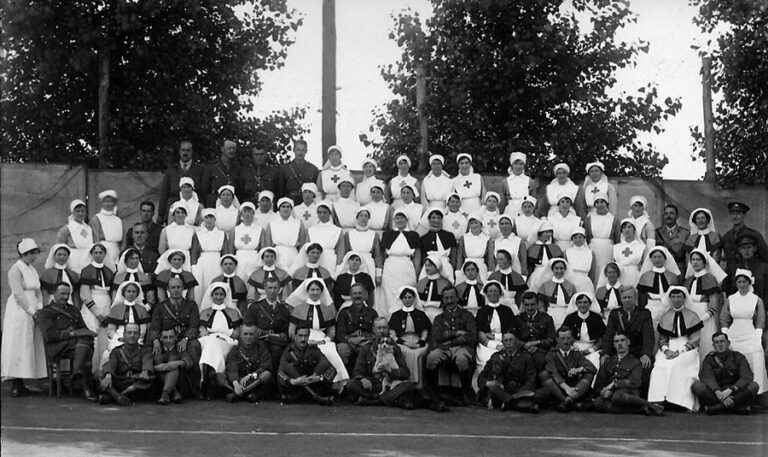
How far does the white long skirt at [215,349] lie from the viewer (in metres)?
11.8

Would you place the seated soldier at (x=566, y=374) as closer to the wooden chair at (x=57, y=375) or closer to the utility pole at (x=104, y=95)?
the wooden chair at (x=57, y=375)

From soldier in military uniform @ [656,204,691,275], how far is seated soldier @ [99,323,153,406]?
572 cm

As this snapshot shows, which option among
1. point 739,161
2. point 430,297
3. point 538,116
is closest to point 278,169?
point 430,297

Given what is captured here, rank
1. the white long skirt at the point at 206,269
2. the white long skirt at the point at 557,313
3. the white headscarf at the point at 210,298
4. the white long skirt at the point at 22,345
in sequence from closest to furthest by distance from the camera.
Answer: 1. the white long skirt at the point at 22,345
2. the white headscarf at the point at 210,298
3. the white long skirt at the point at 557,313
4. the white long skirt at the point at 206,269

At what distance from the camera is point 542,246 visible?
13.1 metres

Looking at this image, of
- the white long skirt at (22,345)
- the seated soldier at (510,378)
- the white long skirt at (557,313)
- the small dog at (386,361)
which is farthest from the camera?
the white long skirt at (557,313)

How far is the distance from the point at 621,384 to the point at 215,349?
3958mm

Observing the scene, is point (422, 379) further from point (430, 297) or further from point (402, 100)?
point (402, 100)

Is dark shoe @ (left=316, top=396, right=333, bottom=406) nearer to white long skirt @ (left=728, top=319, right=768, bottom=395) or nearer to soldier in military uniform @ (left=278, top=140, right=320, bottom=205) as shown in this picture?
soldier in military uniform @ (left=278, top=140, right=320, bottom=205)

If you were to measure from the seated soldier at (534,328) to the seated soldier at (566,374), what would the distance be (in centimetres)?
10

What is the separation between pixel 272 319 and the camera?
12234 millimetres

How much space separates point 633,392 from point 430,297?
2.34m

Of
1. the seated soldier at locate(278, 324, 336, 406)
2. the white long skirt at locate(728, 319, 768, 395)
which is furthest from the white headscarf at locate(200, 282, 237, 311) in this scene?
the white long skirt at locate(728, 319, 768, 395)

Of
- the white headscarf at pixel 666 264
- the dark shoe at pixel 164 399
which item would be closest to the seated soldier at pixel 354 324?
the dark shoe at pixel 164 399
